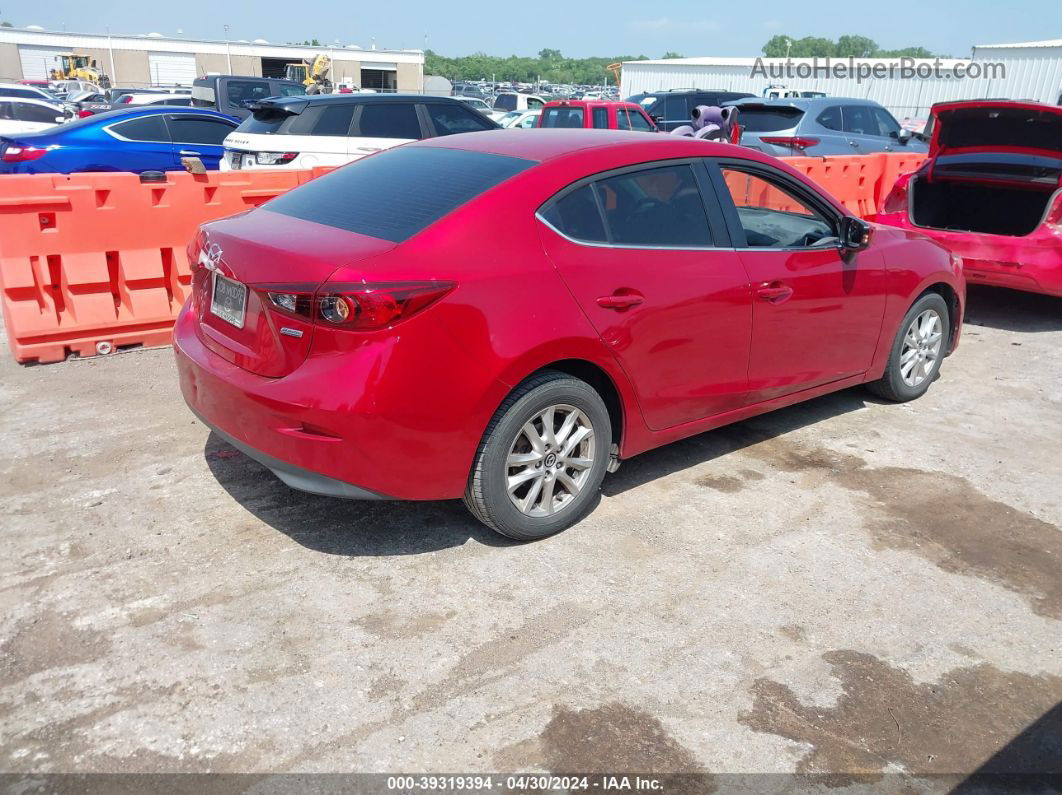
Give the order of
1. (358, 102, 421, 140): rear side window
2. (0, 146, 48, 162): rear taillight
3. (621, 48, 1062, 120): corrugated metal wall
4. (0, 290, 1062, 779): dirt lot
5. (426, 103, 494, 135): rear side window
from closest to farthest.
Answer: (0, 290, 1062, 779): dirt lot < (358, 102, 421, 140): rear side window < (426, 103, 494, 135): rear side window < (0, 146, 48, 162): rear taillight < (621, 48, 1062, 120): corrugated metal wall

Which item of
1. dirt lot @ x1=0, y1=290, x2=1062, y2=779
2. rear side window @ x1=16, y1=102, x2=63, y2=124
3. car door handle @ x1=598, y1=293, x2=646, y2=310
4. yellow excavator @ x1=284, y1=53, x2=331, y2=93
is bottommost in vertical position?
dirt lot @ x1=0, y1=290, x2=1062, y2=779

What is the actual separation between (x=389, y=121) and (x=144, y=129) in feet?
13.7

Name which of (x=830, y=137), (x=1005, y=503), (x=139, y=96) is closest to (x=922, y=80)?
(x=830, y=137)

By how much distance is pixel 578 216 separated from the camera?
3.92 m

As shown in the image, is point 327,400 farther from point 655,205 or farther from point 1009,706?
point 1009,706

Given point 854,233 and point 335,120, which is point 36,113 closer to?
point 335,120

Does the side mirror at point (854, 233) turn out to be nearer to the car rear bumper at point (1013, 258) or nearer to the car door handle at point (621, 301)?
the car door handle at point (621, 301)

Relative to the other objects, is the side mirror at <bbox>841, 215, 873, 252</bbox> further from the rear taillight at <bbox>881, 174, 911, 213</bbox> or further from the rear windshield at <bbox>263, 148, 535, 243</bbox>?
the rear taillight at <bbox>881, 174, 911, 213</bbox>

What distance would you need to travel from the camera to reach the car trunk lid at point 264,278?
3432mm

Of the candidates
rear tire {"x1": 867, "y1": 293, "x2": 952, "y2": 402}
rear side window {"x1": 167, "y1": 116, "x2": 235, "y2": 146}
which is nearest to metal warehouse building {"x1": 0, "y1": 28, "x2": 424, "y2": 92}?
rear side window {"x1": 167, "y1": 116, "x2": 235, "y2": 146}

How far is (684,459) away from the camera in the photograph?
4.98m

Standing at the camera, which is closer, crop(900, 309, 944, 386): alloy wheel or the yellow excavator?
crop(900, 309, 944, 386): alloy wheel

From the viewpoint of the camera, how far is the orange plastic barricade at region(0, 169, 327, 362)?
19.3 ft

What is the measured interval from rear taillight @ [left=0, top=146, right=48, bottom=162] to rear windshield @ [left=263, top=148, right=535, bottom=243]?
362 inches
